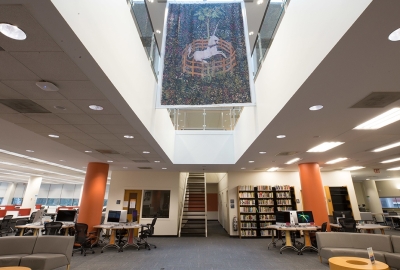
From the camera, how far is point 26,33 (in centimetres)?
213

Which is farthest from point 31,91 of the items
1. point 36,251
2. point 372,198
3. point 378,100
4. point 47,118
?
point 372,198

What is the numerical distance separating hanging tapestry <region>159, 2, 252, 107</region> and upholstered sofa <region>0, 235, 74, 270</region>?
4.86 meters

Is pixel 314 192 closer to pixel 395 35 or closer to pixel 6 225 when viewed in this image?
pixel 395 35

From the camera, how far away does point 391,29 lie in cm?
208

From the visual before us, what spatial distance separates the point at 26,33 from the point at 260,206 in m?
11.6

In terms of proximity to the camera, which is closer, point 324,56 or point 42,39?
point 42,39

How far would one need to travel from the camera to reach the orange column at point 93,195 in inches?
344

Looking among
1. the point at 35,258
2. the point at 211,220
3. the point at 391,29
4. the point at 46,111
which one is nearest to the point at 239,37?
the point at 391,29

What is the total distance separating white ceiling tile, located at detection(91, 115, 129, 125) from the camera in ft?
14.0

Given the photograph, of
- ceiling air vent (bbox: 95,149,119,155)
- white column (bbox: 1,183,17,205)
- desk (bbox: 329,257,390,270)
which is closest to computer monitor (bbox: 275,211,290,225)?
desk (bbox: 329,257,390,270)

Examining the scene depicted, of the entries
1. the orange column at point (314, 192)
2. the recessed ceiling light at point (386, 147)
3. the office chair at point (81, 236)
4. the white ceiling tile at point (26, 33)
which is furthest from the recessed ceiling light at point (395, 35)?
the office chair at point (81, 236)

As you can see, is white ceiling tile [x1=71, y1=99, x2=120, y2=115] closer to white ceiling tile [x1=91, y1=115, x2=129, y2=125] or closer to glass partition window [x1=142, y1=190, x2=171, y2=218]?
white ceiling tile [x1=91, y1=115, x2=129, y2=125]

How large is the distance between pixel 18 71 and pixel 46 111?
146 centimetres

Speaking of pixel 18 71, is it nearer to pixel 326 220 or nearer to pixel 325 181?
pixel 326 220
